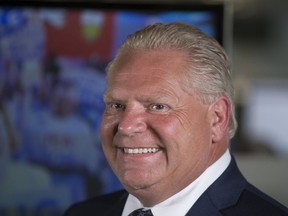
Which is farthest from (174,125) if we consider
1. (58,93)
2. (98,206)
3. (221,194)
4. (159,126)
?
(58,93)

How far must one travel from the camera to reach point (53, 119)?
2.38 m

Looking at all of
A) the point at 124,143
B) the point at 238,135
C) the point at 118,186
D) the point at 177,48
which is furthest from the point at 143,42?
the point at 238,135

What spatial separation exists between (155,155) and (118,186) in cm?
87

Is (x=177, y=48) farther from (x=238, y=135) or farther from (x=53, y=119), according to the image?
(x=238, y=135)

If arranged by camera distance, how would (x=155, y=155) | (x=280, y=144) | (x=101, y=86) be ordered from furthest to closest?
1. (x=280, y=144)
2. (x=101, y=86)
3. (x=155, y=155)

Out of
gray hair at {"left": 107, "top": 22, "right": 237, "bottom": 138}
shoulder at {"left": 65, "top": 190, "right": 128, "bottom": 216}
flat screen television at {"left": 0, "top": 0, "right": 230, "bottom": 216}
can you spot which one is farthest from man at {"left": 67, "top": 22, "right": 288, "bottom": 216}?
flat screen television at {"left": 0, "top": 0, "right": 230, "bottom": 216}

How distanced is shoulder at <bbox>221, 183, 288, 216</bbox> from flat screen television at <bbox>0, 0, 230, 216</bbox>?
2.67 feet

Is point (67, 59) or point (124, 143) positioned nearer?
point (124, 143)

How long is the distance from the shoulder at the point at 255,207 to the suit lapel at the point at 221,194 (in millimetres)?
16

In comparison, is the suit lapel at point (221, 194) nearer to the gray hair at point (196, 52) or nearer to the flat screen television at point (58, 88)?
the gray hair at point (196, 52)

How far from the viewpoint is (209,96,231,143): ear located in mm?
1613

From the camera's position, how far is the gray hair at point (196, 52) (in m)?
1.57

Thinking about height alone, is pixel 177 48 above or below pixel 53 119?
above

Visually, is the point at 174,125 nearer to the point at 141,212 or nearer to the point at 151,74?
the point at 151,74
